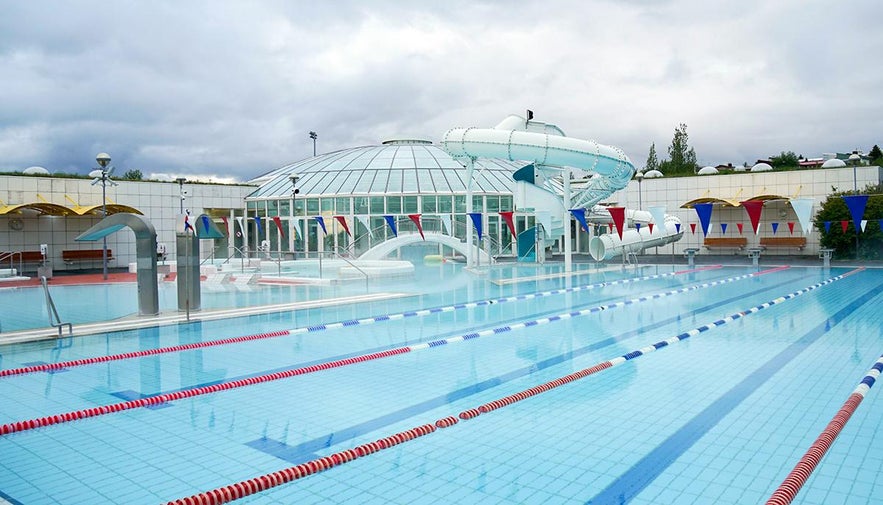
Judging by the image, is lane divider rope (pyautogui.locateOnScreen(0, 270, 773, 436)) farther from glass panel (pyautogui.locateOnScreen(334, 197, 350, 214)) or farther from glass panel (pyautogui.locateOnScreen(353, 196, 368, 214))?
glass panel (pyautogui.locateOnScreen(334, 197, 350, 214))

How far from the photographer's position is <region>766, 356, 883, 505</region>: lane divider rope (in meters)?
3.61

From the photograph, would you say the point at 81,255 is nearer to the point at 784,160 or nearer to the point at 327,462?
the point at 327,462

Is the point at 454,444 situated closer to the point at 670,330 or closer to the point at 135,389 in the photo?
the point at 135,389

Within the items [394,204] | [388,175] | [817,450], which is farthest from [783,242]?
[817,450]

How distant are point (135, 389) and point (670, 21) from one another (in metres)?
14.3

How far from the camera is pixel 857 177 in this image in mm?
26562

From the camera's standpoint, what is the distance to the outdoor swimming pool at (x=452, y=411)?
3.91 m

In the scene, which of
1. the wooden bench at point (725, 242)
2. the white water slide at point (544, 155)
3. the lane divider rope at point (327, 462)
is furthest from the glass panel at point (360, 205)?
the lane divider rope at point (327, 462)

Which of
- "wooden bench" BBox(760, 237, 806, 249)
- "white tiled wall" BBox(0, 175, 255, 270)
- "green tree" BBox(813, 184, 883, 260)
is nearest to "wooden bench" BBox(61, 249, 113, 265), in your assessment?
"white tiled wall" BBox(0, 175, 255, 270)

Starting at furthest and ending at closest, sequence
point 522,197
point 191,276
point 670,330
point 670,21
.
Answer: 1. point 522,197
2. point 670,21
3. point 191,276
4. point 670,330

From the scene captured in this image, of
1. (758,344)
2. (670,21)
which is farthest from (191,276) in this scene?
(670,21)

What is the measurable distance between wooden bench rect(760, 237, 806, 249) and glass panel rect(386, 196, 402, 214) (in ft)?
55.5

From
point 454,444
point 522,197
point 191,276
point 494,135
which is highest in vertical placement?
point 494,135

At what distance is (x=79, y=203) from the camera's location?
85.9 feet
